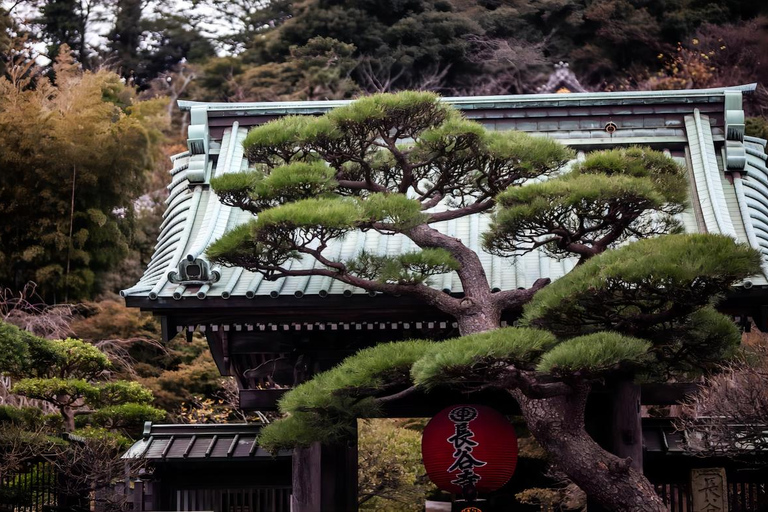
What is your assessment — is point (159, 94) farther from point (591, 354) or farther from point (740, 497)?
point (591, 354)

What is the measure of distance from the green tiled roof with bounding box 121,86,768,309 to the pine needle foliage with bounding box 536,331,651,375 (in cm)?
207

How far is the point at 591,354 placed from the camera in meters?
5.77

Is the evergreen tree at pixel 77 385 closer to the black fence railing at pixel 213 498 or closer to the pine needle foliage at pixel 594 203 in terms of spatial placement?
the black fence railing at pixel 213 498

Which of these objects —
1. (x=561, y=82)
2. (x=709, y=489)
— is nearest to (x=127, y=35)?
(x=561, y=82)

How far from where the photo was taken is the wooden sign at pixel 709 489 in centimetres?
880

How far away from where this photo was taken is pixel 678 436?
9.17 meters

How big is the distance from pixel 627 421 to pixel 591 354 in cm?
236

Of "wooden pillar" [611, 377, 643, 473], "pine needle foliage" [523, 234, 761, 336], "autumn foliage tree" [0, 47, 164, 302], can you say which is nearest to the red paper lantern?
"wooden pillar" [611, 377, 643, 473]

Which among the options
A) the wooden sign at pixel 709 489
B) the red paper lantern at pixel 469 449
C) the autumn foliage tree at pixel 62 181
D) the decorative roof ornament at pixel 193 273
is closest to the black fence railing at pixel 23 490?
the decorative roof ornament at pixel 193 273

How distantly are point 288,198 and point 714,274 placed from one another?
3.00 meters

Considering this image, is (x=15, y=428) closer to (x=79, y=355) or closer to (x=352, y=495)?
(x=79, y=355)

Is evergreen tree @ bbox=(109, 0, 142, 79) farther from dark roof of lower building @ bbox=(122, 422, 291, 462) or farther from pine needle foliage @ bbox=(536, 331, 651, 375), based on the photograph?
pine needle foliage @ bbox=(536, 331, 651, 375)

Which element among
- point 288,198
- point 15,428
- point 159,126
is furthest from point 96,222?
point 288,198

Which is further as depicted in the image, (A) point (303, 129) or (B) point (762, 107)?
(B) point (762, 107)
